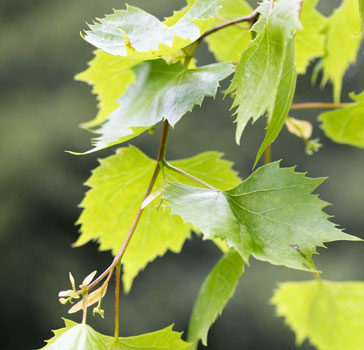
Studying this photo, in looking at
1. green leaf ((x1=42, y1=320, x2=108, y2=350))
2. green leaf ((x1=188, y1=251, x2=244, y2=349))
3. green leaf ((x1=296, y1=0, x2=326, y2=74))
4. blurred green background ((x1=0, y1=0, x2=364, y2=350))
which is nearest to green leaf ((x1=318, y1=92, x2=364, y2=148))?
green leaf ((x1=296, y1=0, x2=326, y2=74))

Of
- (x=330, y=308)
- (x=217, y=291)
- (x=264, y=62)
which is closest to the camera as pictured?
(x=264, y=62)

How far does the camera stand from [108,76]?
1.73ft

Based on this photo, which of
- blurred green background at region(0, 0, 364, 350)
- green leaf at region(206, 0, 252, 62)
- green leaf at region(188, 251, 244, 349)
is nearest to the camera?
green leaf at region(188, 251, 244, 349)

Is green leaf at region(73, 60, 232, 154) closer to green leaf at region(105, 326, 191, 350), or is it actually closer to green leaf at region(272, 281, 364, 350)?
green leaf at region(105, 326, 191, 350)

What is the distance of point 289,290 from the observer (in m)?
0.71

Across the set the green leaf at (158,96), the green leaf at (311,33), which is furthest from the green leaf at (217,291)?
the green leaf at (311,33)

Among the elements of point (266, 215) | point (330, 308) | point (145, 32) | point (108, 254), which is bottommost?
point (108, 254)

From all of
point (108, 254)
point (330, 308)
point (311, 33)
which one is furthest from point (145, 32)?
point (108, 254)

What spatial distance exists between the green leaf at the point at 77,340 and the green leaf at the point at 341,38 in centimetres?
39

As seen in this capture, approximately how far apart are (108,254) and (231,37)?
9.14ft

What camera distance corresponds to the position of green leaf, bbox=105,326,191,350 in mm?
401

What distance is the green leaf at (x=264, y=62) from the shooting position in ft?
1.02

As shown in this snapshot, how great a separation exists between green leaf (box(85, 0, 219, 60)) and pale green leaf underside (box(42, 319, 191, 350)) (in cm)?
18

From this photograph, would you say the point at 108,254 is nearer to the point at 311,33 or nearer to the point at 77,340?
the point at 311,33
